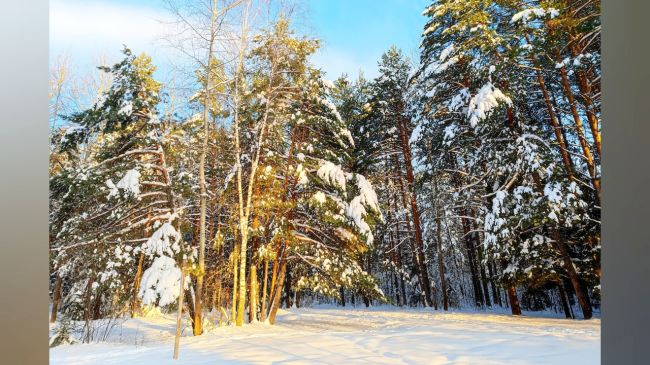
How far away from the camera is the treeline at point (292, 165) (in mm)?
4531

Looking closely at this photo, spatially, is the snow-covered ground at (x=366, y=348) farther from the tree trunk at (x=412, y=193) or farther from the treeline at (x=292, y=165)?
the tree trunk at (x=412, y=193)

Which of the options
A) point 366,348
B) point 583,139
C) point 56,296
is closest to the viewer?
point 366,348

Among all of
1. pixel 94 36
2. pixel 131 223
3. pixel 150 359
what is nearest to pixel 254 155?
pixel 131 223

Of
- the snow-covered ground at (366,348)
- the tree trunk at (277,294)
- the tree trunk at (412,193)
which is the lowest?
the snow-covered ground at (366,348)

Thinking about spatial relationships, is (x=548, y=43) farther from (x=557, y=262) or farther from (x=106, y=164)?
(x=106, y=164)

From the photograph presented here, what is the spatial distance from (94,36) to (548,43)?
6122mm

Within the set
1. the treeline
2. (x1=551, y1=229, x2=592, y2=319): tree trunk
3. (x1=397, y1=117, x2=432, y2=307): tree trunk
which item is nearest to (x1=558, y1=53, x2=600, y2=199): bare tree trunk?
the treeline

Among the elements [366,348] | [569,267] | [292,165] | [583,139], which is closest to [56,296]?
[292,165]

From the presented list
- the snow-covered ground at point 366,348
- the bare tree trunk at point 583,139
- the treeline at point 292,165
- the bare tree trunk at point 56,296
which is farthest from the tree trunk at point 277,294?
the bare tree trunk at point 583,139

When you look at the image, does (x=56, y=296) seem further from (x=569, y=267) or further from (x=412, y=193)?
(x=569, y=267)

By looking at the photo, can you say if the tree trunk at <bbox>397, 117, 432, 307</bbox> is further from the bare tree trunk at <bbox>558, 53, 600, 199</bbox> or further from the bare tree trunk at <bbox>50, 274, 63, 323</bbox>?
the bare tree trunk at <bbox>50, 274, 63, 323</bbox>

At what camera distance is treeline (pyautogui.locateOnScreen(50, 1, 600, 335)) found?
14.9ft

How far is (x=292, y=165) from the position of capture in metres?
5.74

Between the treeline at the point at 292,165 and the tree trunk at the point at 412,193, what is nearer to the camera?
the treeline at the point at 292,165
